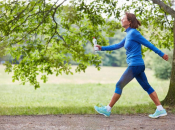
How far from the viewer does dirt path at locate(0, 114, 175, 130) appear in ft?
15.9

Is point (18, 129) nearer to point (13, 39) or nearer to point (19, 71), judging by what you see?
point (13, 39)

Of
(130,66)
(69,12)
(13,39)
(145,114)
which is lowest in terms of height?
(145,114)

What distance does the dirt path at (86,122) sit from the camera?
4840 millimetres

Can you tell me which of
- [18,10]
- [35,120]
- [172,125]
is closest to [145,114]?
[172,125]

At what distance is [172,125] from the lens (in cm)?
508

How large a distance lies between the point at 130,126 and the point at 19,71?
6.45 metres

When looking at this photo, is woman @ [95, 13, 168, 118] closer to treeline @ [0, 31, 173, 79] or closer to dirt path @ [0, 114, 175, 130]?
dirt path @ [0, 114, 175, 130]

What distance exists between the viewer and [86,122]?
5348 mm

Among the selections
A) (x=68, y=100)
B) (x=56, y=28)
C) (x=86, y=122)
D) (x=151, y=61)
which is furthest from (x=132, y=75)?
(x=151, y=61)

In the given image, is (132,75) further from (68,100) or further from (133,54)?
(68,100)

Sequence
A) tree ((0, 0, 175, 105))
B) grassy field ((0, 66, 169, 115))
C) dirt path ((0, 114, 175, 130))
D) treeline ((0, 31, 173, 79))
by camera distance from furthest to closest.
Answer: treeline ((0, 31, 173, 79)), tree ((0, 0, 175, 105)), grassy field ((0, 66, 169, 115)), dirt path ((0, 114, 175, 130))

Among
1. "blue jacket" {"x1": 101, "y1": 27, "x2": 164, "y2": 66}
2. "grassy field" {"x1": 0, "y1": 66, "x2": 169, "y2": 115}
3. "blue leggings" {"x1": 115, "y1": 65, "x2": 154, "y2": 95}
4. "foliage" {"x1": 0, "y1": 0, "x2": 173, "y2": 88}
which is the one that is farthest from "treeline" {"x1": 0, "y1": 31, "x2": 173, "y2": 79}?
"blue jacket" {"x1": 101, "y1": 27, "x2": 164, "y2": 66}

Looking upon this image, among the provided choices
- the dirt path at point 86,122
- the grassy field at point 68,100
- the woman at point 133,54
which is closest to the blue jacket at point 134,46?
the woman at point 133,54

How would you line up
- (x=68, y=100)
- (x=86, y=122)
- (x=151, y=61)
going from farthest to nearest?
(x=151, y=61) → (x=68, y=100) → (x=86, y=122)
